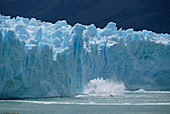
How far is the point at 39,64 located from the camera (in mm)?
24938

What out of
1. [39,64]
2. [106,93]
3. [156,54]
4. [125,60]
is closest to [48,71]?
[39,64]

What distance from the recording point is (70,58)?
96.7ft

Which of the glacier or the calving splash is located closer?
the glacier

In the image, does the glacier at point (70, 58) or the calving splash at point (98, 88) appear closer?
the glacier at point (70, 58)

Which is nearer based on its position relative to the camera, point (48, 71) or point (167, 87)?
point (48, 71)

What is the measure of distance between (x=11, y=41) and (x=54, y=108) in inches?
267

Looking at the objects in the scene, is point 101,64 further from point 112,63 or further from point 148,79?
point 148,79

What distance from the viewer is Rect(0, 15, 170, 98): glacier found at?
23172 millimetres

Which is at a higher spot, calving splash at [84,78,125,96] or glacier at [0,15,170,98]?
glacier at [0,15,170,98]

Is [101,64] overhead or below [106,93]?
overhead

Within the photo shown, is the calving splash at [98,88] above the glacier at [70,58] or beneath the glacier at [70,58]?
beneath

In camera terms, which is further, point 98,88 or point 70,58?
point 98,88

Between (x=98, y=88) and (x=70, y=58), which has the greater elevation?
(x=70, y=58)

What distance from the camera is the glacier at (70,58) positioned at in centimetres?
2317
